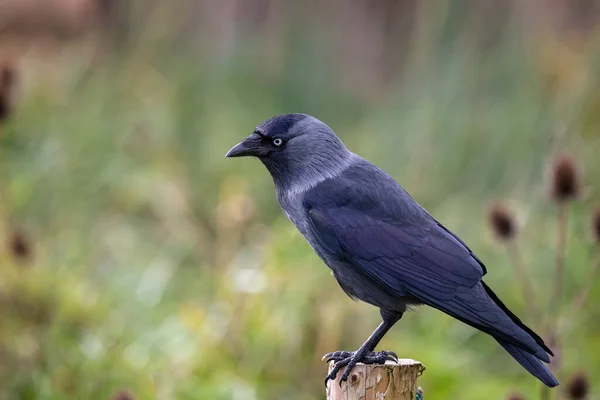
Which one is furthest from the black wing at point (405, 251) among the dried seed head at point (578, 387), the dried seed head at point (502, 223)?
the dried seed head at point (502, 223)

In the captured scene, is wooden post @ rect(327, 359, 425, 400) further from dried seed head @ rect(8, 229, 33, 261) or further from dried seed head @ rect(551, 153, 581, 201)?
dried seed head @ rect(8, 229, 33, 261)

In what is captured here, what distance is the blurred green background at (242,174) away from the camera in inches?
189

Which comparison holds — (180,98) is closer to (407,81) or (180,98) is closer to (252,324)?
(407,81)

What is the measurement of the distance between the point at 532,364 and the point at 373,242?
663 mm

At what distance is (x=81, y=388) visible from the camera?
4.45 meters

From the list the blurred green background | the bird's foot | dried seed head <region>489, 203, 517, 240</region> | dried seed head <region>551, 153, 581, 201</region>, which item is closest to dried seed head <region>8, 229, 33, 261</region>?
the blurred green background

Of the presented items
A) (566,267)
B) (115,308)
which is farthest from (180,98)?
(566,267)

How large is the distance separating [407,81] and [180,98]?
6.12 feet

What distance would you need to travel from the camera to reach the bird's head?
134 inches

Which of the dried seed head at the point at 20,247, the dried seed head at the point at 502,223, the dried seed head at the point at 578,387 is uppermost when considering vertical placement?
the dried seed head at the point at 502,223

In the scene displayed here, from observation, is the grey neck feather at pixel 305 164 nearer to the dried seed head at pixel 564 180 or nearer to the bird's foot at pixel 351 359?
the bird's foot at pixel 351 359

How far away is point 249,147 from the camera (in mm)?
3377

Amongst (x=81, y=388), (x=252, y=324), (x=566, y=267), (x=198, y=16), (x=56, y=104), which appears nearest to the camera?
(x=81, y=388)

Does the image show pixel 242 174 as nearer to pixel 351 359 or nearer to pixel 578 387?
pixel 578 387
